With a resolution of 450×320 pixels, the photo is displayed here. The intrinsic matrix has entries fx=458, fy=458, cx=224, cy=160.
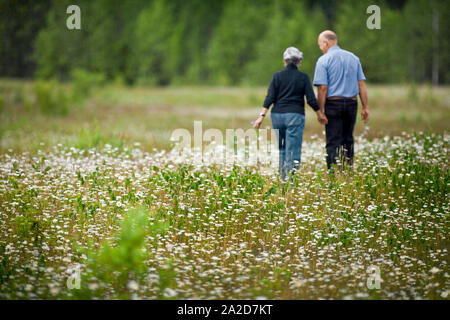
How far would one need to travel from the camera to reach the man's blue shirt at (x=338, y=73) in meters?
8.34

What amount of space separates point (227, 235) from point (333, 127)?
3.44 metres

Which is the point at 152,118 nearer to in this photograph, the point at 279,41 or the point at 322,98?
the point at 322,98

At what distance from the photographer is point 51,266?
5.21 meters

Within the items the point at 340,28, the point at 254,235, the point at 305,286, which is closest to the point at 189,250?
the point at 254,235

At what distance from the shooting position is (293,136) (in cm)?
820

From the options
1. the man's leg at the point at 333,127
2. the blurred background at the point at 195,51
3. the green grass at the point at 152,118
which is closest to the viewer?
the man's leg at the point at 333,127

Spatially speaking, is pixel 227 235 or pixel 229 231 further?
pixel 229 231

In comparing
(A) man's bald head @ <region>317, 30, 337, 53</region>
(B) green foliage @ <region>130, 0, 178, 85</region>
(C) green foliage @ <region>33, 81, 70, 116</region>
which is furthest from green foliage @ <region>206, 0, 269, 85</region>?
(A) man's bald head @ <region>317, 30, 337, 53</region>

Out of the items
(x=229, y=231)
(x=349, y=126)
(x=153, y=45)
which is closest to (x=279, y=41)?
(x=153, y=45)

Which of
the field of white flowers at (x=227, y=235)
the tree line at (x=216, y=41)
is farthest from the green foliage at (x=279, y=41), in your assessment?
the field of white flowers at (x=227, y=235)

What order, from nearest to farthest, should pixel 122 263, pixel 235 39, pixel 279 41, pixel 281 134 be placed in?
pixel 122 263 → pixel 281 134 → pixel 279 41 → pixel 235 39

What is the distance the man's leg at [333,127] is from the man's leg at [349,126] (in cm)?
16

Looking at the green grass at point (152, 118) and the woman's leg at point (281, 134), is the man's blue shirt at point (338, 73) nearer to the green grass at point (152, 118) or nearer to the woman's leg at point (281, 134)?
the woman's leg at point (281, 134)

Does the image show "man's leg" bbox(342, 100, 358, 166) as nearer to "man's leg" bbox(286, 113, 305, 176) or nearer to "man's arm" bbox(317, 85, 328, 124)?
"man's arm" bbox(317, 85, 328, 124)
